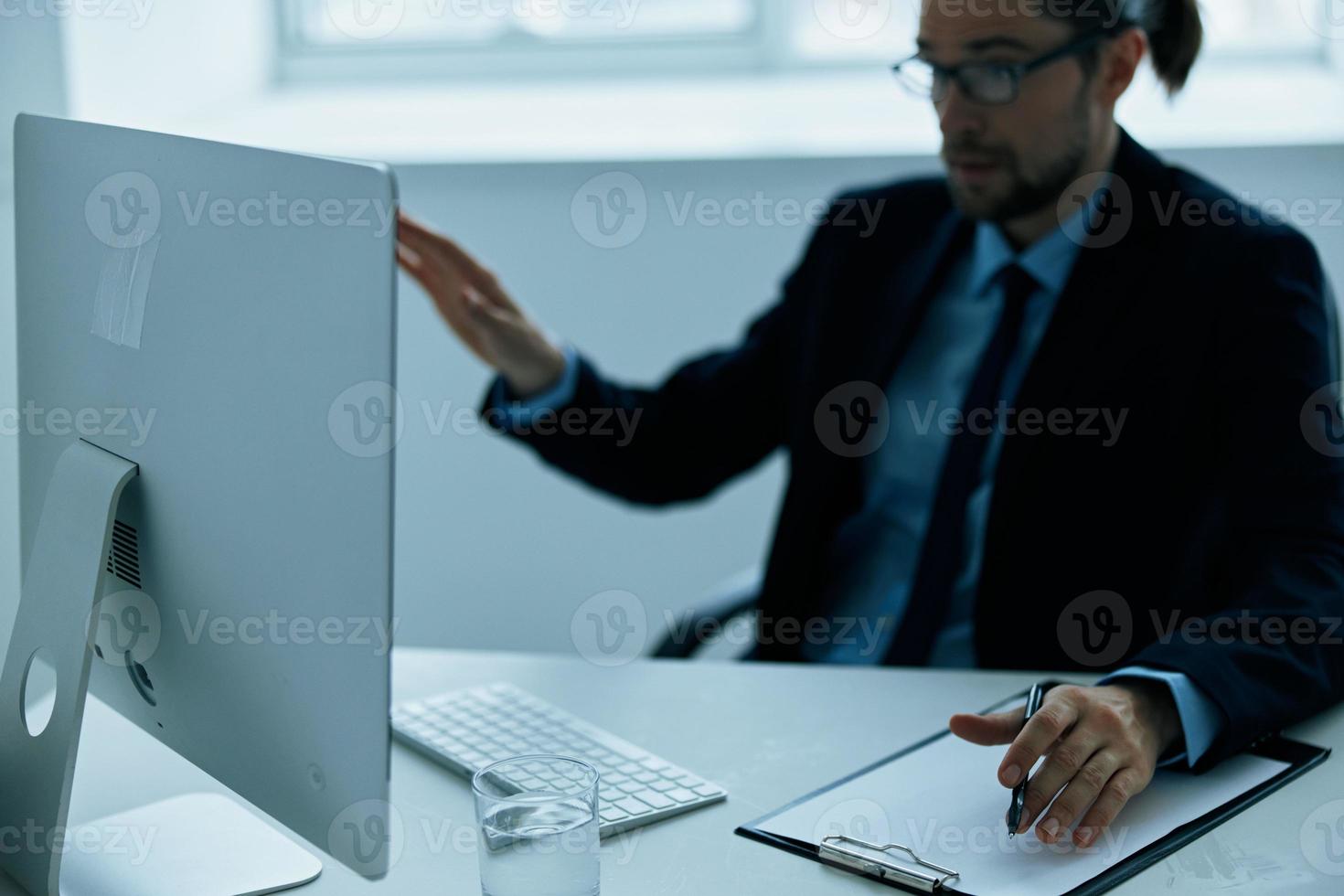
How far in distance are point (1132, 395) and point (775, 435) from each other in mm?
578

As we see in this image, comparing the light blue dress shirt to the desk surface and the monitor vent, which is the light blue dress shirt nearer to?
the desk surface

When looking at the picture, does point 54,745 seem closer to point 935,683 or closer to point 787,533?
point 935,683

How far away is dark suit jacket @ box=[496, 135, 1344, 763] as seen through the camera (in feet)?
4.17

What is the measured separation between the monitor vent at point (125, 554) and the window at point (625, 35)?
199 centimetres

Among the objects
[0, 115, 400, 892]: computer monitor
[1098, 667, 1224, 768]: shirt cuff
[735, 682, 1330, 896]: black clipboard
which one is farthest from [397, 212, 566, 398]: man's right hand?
[1098, 667, 1224, 768]: shirt cuff

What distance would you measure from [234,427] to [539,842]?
33 centimetres

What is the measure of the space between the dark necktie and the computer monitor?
865 mm

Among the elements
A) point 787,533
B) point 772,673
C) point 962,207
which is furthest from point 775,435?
point 772,673

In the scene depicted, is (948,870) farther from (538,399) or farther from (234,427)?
(538,399)

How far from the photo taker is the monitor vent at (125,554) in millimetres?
968

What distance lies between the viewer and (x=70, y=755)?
0.91 metres

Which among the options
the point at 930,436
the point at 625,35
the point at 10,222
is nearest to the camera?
the point at 10,222

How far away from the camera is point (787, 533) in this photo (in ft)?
5.71

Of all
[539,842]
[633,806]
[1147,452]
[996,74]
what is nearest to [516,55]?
[996,74]
